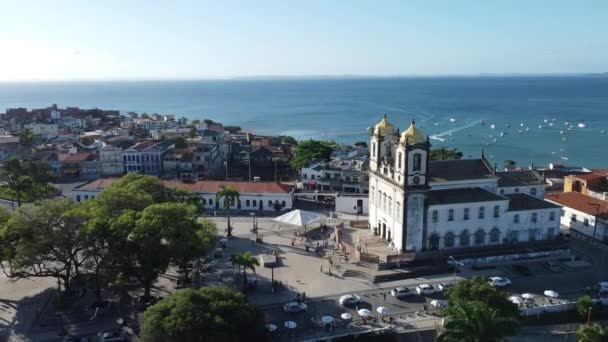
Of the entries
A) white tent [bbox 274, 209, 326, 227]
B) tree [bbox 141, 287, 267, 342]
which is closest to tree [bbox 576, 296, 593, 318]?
tree [bbox 141, 287, 267, 342]

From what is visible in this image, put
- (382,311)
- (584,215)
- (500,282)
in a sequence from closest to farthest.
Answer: (382,311) → (500,282) → (584,215)

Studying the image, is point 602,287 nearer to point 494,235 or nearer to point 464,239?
point 494,235

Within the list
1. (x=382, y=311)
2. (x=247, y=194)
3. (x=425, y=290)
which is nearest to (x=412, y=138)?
(x=425, y=290)

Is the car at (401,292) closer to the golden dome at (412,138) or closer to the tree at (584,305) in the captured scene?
the tree at (584,305)

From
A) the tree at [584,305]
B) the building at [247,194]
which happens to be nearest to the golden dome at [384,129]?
the building at [247,194]

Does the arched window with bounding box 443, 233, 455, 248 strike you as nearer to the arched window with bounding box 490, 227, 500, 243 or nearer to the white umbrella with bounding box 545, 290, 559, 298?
the arched window with bounding box 490, 227, 500, 243

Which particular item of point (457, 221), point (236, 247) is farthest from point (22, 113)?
point (457, 221)

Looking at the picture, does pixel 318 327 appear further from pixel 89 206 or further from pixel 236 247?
pixel 89 206
